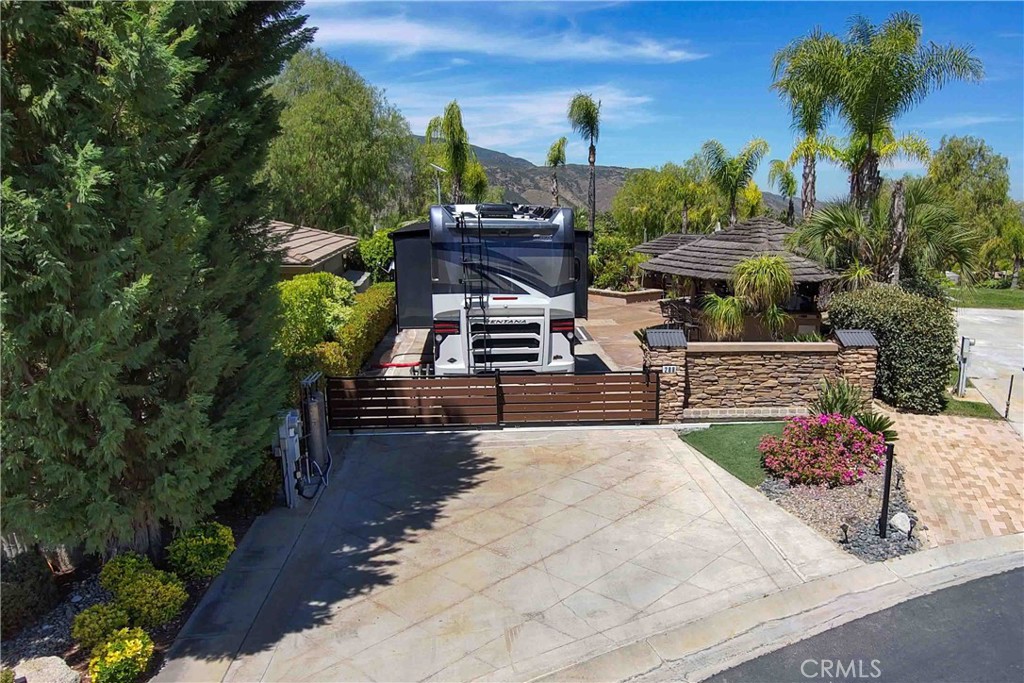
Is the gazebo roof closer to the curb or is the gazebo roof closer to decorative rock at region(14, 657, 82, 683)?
the curb

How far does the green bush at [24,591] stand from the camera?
20.1 ft

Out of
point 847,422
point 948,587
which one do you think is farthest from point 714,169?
point 948,587

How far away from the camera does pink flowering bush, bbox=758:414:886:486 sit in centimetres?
950

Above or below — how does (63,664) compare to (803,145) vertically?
below

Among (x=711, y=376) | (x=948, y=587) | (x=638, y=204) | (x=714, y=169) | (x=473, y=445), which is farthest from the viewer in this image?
(x=638, y=204)

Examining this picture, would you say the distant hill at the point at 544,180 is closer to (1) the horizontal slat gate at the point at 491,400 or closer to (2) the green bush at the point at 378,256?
(2) the green bush at the point at 378,256

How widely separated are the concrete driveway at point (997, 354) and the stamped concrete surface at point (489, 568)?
24.5 feet

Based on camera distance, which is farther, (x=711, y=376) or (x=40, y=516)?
(x=711, y=376)

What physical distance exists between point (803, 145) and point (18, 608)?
807 inches

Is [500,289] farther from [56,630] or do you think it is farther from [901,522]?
[56,630]

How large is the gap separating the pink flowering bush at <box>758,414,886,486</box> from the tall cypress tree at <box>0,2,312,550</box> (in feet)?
24.0

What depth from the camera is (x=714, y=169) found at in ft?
109

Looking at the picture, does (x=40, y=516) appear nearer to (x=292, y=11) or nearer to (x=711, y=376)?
(x=292, y=11)

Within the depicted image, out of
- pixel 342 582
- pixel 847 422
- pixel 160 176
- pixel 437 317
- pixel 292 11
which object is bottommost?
pixel 342 582
